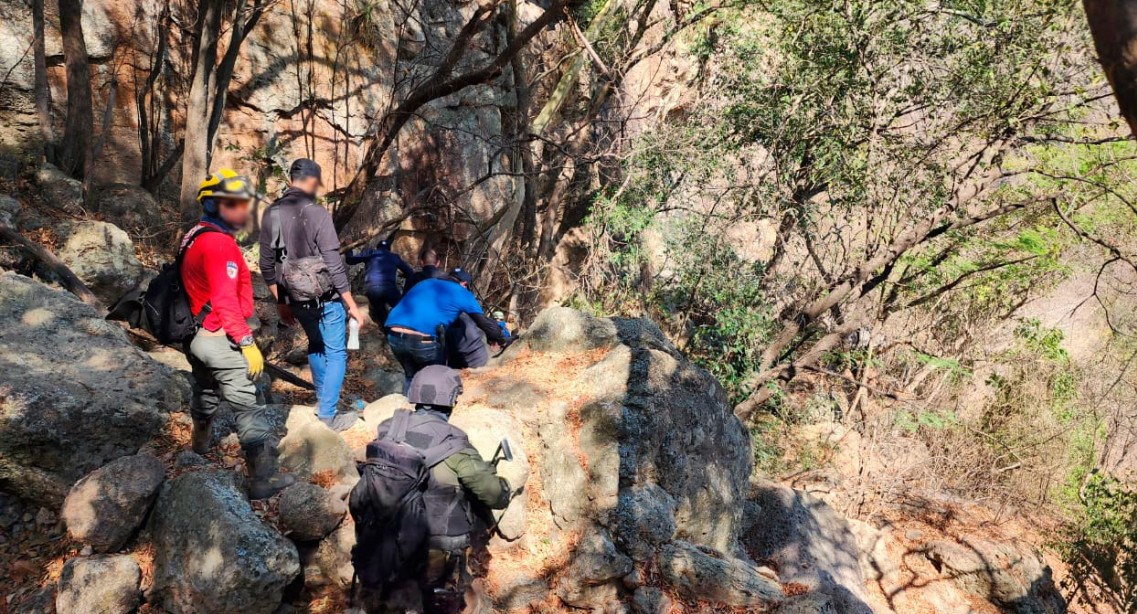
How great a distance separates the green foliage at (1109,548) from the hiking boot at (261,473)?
11.9 m

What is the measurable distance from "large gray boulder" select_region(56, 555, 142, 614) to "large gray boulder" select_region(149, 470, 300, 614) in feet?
0.49

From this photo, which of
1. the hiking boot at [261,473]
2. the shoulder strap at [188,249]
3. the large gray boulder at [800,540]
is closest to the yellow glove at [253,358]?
the shoulder strap at [188,249]

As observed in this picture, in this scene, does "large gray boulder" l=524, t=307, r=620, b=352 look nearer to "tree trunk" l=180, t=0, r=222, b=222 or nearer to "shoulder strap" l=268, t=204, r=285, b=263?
"shoulder strap" l=268, t=204, r=285, b=263

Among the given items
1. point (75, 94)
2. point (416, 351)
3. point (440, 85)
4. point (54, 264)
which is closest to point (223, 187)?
point (416, 351)

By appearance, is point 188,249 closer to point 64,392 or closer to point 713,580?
point 64,392

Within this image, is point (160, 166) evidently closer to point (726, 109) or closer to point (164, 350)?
point (164, 350)

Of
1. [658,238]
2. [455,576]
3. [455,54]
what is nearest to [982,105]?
[658,238]

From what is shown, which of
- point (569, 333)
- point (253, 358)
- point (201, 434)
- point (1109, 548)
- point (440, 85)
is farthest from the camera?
point (1109, 548)

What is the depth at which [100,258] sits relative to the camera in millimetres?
6980

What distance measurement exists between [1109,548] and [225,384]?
13184 millimetres

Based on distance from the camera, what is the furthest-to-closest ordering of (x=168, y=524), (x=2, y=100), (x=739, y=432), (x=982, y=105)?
1. (x=982, y=105)
2. (x=2, y=100)
3. (x=739, y=432)
4. (x=168, y=524)

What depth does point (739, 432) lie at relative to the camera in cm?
733

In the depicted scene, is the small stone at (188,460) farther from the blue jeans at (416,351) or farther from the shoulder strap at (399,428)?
the shoulder strap at (399,428)

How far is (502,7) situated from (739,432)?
7872 mm
